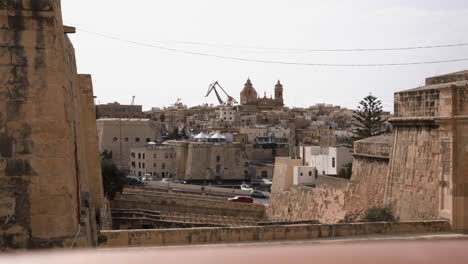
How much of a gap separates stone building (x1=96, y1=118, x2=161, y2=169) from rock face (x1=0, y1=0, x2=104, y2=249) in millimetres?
48746

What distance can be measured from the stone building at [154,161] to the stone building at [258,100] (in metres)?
44.8

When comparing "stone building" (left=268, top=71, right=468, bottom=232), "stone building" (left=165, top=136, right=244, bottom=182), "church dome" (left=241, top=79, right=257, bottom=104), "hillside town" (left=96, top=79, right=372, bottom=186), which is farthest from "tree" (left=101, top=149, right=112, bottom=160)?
"church dome" (left=241, top=79, right=257, bottom=104)

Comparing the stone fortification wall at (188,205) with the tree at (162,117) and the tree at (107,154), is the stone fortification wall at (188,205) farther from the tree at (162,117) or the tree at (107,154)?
the tree at (162,117)

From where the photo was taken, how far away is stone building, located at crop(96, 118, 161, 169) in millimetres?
52250

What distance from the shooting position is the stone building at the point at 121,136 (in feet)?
171

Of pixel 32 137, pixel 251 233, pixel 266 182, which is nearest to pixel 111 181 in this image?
pixel 251 233

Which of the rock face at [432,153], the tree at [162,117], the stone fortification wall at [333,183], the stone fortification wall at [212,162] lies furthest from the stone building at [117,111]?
the rock face at [432,153]

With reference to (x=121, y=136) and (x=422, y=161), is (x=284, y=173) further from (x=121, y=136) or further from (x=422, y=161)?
(x=121, y=136)

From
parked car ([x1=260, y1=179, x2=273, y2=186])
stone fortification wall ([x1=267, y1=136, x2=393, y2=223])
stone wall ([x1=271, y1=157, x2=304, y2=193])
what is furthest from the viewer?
parked car ([x1=260, y1=179, x2=273, y2=186])

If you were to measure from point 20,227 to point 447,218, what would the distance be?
8571mm

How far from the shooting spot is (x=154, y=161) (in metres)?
48.9

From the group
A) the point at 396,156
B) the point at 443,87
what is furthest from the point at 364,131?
the point at 443,87

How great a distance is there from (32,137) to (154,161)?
45514 millimetres

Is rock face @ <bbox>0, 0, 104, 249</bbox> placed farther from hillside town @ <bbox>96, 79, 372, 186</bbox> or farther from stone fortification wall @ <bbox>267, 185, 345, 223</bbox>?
hillside town @ <bbox>96, 79, 372, 186</bbox>
